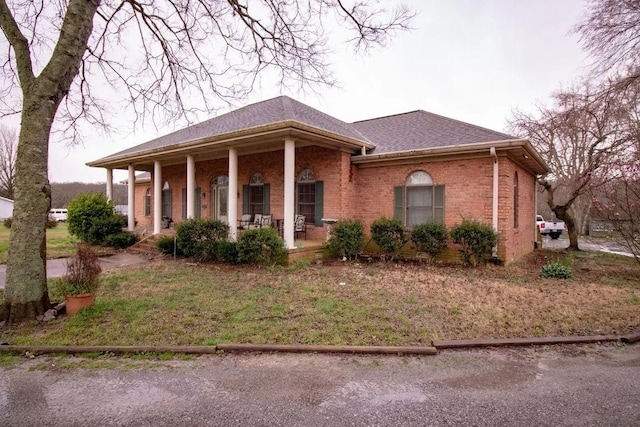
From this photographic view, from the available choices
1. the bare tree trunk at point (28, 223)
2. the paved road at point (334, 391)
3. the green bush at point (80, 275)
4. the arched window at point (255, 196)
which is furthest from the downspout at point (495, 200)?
the bare tree trunk at point (28, 223)

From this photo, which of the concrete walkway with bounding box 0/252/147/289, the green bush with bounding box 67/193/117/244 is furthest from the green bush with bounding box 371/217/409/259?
the green bush with bounding box 67/193/117/244

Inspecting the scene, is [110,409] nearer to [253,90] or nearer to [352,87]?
[253,90]

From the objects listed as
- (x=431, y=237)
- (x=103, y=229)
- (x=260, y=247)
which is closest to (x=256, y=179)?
(x=260, y=247)

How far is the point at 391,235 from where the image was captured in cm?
958

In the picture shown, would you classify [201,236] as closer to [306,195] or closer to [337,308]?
[306,195]

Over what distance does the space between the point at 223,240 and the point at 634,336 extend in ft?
27.1

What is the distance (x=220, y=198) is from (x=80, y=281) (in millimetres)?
9162

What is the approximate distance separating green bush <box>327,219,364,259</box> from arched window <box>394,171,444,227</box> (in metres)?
1.50

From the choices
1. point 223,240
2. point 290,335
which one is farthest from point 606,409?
point 223,240

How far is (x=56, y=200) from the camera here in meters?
47.2

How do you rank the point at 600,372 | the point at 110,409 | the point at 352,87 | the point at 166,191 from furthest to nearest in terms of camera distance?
the point at 166,191
the point at 352,87
the point at 600,372
the point at 110,409

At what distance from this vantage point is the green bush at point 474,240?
28.1ft

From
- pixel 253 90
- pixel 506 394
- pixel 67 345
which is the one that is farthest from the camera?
pixel 253 90

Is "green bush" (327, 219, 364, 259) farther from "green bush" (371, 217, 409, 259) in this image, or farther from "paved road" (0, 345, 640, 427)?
"paved road" (0, 345, 640, 427)
